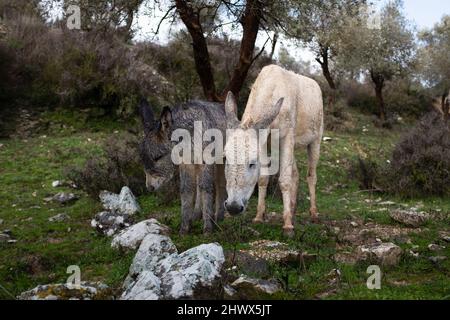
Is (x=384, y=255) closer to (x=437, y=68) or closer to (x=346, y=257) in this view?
(x=346, y=257)

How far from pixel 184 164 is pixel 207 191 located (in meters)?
0.55

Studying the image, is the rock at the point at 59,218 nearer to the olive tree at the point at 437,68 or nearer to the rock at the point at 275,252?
the rock at the point at 275,252

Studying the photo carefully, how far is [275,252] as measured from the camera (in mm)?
5965

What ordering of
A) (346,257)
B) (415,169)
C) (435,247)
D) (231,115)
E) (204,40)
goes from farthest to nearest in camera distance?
(415,169), (204,40), (435,247), (346,257), (231,115)

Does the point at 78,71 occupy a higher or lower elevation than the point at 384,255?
higher

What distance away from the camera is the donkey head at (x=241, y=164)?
222 inches

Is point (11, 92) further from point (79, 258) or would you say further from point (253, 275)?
point (253, 275)

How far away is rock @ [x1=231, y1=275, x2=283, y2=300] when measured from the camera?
14.6ft

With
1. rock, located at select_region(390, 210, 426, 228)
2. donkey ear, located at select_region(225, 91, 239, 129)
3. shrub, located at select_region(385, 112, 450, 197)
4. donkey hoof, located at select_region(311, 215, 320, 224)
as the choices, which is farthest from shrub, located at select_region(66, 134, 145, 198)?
shrub, located at select_region(385, 112, 450, 197)

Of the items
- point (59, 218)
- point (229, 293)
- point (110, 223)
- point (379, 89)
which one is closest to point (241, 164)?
point (229, 293)

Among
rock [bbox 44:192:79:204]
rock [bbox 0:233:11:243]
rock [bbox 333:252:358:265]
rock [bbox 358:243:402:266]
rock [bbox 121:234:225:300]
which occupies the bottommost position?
rock [bbox 0:233:11:243]

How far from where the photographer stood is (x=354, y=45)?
28.2 metres

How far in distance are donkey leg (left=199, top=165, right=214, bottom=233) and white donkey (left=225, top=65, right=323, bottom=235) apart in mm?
984

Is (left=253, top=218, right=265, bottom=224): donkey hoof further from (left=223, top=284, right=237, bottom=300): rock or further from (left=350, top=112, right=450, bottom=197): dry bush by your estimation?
(left=350, top=112, right=450, bottom=197): dry bush
